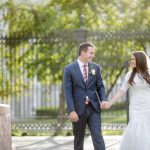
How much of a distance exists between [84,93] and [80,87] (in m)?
0.10

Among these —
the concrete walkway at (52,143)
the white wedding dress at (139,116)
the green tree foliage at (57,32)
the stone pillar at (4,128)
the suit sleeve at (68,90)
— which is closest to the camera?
the stone pillar at (4,128)

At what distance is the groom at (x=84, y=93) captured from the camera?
8.72 metres

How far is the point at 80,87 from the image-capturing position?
29.0ft

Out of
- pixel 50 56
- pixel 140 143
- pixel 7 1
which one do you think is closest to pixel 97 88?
Result: pixel 140 143

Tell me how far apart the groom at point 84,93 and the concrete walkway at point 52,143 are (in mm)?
3159

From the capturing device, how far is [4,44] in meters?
16.0

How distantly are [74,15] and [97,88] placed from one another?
40.5ft

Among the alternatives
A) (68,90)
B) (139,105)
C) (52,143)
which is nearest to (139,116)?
(139,105)

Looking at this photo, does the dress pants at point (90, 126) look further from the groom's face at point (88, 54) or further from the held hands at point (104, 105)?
the groom's face at point (88, 54)

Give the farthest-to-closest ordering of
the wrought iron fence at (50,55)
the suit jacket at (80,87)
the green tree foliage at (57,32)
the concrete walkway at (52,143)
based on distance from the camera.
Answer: the green tree foliage at (57,32) < the wrought iron fence at (50,55) < the concrete walkway at (52,143) < the suit jacket at (80,87)

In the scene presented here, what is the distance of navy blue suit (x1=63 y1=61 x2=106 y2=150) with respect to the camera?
28.6ft

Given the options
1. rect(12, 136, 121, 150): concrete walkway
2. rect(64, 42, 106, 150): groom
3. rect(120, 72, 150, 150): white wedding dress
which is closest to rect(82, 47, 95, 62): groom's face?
rect(64, 42, 106, 150): groom

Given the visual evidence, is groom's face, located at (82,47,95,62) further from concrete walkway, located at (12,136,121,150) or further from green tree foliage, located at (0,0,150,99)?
green tree foliage, located at (0,0,150,99)

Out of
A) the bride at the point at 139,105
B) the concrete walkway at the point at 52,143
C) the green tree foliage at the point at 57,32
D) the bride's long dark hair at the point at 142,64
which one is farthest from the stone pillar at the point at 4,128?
the green tree foliage at the point at 57,32
